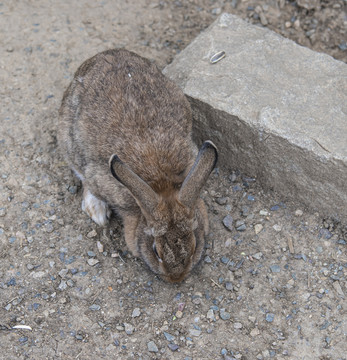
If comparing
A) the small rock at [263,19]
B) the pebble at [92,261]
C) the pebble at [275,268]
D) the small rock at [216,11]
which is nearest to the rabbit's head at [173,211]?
the pebble at [92,261]

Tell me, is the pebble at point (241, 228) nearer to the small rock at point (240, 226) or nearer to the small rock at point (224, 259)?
the small rock at point (240, 226)

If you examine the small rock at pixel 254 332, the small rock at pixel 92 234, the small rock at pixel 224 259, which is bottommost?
the small rock at pixel 254 332

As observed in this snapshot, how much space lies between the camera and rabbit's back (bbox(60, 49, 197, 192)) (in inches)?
181

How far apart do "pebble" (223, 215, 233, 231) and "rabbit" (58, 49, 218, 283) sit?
41cm

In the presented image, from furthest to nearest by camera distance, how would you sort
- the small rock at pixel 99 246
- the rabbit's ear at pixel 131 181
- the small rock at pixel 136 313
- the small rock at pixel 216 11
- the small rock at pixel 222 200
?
the small rock at pixel 216 11, the small rock at pixel 222 200, the small rock at pixel 99 246, the small rock at pixel 136 313, the rabbit's ear at pixel 131 181

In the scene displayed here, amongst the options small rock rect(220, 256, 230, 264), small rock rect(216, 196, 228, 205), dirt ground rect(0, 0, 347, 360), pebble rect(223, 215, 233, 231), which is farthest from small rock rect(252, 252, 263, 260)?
small rock rect(216, 196, 228, 205)

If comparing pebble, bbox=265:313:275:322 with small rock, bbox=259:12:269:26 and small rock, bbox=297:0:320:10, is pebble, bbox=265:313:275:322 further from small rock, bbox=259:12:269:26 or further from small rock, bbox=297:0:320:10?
small rock, bbox=297:0:320:10

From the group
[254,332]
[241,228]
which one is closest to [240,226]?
[241,228]

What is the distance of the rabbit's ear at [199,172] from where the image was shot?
413 cm

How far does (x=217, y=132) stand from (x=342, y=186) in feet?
4.36

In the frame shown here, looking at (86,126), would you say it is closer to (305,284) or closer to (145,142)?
(145,142)

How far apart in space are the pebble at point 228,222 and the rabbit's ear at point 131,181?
3.98ft

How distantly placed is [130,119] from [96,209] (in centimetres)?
96

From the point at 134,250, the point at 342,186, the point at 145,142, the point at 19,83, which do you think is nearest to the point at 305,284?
the point at 342,186
